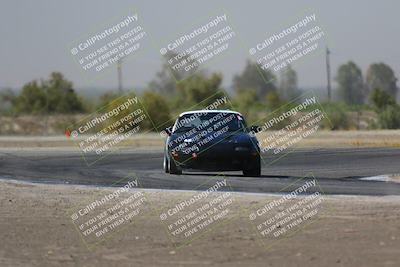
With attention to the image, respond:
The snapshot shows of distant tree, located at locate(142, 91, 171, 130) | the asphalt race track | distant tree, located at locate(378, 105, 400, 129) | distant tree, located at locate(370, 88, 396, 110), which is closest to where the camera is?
the asphalt race track

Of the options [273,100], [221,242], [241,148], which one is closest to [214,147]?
[241,148]

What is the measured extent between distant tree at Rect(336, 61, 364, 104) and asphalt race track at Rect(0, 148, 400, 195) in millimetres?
83014

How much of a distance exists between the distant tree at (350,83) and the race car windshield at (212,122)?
93.3 metres

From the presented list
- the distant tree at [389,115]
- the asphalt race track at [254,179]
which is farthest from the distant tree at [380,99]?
the asphalt race track at [254,179]

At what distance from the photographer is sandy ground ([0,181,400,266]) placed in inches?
445

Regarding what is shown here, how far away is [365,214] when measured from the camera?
14.6 meters

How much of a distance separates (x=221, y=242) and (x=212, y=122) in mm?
11164

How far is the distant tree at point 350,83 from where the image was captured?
117 metres

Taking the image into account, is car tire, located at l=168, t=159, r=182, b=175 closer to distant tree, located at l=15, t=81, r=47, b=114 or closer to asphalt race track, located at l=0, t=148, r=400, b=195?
asphalt race track, located at l=0, t=148, r=400, b=195

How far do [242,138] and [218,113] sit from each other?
119 centimetres

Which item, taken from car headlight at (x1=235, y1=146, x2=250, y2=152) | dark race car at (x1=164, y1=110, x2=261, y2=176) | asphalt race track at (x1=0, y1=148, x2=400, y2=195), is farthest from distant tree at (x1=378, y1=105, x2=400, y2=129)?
car headlight at (x1=235, y1=146, x2=250, y2=152)

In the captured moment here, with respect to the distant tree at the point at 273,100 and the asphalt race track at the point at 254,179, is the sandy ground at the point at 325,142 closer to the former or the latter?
the asphalt race track at the point at 254,179

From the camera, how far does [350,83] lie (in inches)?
4621

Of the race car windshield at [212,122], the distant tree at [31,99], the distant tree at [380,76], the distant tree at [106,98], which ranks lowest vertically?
the distant tree at [380,76]
